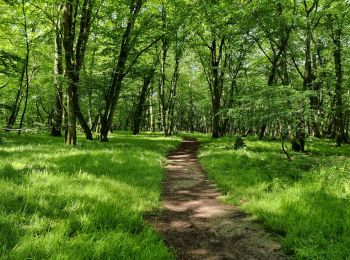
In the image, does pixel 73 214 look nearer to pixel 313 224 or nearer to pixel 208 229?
pixel 208 229

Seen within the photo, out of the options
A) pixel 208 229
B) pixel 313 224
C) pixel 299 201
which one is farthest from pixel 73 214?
pixel 299 201

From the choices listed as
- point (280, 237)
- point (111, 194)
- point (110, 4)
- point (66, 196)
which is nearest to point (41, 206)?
point (66, 196)

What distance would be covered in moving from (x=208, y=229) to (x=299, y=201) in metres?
2.26

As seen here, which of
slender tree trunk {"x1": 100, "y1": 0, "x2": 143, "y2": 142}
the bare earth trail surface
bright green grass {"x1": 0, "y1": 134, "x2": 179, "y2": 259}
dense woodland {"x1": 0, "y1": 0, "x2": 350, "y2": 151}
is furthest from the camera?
slender tree trunk {"x1": 100, "y1": 0, "x2": 143, "y2": 142}

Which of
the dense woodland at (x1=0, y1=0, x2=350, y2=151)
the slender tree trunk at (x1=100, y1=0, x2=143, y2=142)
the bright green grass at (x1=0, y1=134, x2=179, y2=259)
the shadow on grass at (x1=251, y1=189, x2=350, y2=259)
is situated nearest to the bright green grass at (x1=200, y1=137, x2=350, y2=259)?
the shadow on grass at (x1=251, y1=189, x2=350, y2=259)

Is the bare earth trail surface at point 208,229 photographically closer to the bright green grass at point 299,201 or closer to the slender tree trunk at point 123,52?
the bright green grass at point 299,201

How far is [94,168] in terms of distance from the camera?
10.1 meters

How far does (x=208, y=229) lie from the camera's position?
618cm

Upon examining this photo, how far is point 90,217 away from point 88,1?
16283mm

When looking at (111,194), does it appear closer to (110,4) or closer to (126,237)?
(126,237)

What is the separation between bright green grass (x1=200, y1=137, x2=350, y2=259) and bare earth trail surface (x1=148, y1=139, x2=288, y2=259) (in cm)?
37

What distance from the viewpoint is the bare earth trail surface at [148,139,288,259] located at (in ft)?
16.8

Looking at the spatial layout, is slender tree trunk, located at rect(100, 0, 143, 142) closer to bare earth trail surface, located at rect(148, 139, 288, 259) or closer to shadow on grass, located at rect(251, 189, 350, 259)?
bare earth trail surface, located at rect(148, 139, 288, 259)

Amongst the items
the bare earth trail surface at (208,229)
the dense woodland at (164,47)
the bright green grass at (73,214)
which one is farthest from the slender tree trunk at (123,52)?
the bare earth trail surface at (208,229)
